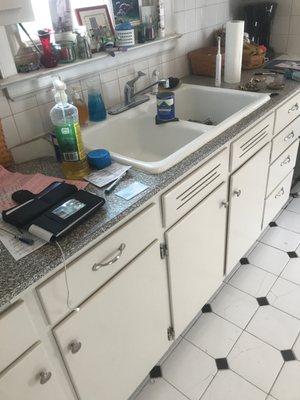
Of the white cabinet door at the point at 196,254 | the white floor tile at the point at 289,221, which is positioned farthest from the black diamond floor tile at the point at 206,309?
the white floor tile at the point at 289,221

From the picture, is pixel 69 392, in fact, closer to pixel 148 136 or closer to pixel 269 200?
pixel 148 136

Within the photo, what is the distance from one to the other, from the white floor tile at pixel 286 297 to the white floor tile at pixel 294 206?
71 centimetres

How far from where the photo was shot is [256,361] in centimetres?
145

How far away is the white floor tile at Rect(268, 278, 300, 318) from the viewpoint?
1.67 meters

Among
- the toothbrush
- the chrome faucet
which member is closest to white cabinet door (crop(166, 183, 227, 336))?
the chrome faucet

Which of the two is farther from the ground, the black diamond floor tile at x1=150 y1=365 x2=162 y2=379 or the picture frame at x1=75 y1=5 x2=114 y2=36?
the picture frame at x1=75 y1=5 x2=114 y2=36

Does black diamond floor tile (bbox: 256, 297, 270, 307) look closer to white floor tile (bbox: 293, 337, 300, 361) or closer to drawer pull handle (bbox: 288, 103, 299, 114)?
white floor tile (bbox: 293, 337, 300, 361)

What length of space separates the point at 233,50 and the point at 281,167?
72cm

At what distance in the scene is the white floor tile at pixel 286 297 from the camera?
167cm

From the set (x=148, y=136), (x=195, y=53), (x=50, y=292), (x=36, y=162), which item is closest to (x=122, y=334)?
(x=50, y=292)

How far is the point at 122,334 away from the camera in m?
1.08

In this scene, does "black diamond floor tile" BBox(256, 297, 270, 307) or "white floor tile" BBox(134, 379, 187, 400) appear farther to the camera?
"black diamond floor tile" BBox(256, 297, 270, 307)

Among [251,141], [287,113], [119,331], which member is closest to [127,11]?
[251,141]

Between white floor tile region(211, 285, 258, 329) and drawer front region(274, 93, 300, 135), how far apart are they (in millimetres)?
889
